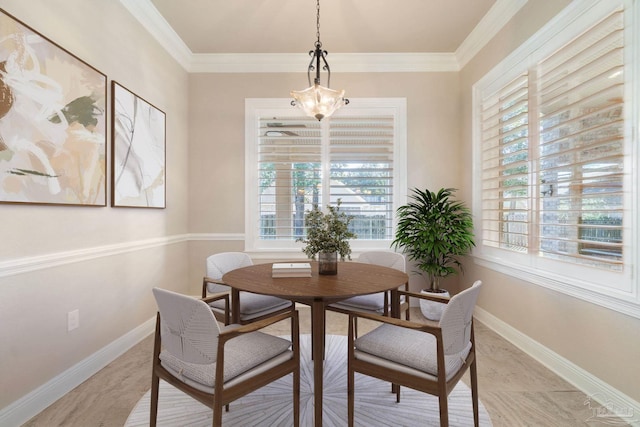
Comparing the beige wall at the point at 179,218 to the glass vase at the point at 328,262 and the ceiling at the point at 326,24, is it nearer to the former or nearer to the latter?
the ceiling at the point at 326,24

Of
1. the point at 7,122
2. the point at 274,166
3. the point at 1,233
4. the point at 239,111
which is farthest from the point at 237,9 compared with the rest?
the point at 1,233

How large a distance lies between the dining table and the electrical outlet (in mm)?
1078

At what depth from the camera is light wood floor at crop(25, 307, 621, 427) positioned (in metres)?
A: 1.64

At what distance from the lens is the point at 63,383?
1.86m

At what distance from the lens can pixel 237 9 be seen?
266 cm

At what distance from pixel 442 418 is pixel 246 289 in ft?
3.54

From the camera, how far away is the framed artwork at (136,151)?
2.31 m

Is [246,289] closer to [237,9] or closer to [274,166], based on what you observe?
[274,166]

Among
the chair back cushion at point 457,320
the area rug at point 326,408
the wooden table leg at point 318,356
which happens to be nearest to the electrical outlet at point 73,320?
the area rug at point 326,408

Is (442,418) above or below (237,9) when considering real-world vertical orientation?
below

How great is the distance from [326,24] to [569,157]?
2.39 metres

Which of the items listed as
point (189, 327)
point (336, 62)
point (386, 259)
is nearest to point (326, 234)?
point (386, 259)

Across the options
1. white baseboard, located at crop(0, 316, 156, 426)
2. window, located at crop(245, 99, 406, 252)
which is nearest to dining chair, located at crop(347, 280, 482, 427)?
white baseboard, located at crop(0, 316, 156, 426)

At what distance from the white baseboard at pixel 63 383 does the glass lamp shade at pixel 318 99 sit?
2.41 metres
